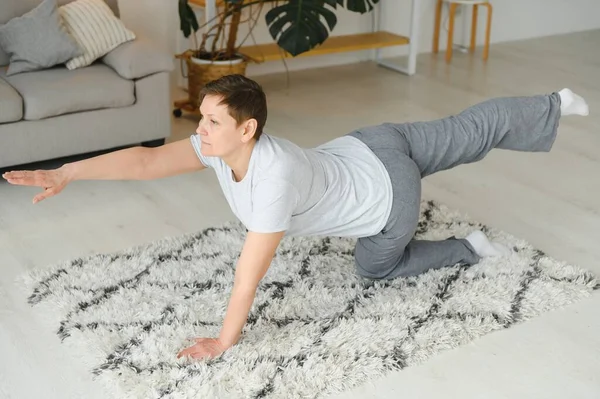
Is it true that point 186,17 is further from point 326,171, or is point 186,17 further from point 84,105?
point 326,171

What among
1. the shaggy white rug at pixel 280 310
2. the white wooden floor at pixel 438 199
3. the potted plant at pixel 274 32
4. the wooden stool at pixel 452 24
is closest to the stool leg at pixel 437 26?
the wooden stool at pixel 452 24

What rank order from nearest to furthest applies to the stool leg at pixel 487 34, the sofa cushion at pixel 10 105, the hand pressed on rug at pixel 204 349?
the hand pressed on rug at pixel 204 349
the sofa cushion at pixel 10 105
the stool leg at pixel 487 34

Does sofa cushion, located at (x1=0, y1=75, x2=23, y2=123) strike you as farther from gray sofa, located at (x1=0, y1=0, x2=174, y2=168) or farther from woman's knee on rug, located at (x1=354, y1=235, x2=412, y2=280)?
woman's knee on rug, located at (x1=354, y1=235, x2=412, y2=280)

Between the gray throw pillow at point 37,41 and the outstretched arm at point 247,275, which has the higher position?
the gray throw pillow at point 37,41

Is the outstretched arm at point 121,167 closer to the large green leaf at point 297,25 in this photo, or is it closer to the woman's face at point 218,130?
the woman's face at point 218,130

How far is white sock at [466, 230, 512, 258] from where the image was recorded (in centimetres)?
266

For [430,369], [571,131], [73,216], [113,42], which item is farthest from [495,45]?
[430,369]

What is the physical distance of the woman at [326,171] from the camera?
200 cm

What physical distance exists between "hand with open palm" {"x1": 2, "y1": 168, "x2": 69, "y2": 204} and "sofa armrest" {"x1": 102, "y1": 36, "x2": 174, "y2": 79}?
1468mm

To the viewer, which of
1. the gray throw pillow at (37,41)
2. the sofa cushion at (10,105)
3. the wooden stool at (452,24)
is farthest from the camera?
the wooden stool at (452,24)

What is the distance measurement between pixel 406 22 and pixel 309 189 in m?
3.78

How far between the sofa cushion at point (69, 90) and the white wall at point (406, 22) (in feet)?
2.22

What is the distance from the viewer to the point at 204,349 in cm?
207

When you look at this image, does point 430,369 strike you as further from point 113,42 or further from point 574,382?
point 113,42
